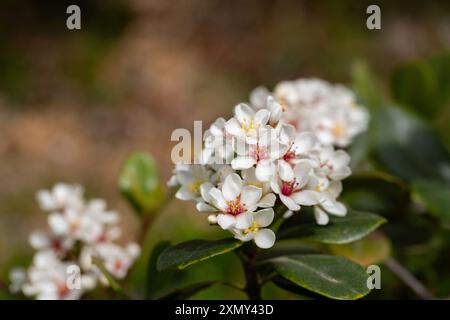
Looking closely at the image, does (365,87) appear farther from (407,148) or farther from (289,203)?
(289,203)

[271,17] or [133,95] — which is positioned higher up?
[271,17]

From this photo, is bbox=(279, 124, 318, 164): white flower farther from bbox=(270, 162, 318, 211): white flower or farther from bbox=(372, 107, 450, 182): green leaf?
bbox=(372, 107, 450, 182): green leaf

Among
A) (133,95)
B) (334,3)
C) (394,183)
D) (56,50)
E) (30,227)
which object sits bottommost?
(30,227)

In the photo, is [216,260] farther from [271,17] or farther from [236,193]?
[271,17]

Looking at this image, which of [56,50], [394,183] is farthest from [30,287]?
[56,50]

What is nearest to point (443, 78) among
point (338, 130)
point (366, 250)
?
point (338, 130)

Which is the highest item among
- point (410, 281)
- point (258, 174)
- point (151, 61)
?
point (151, 61)

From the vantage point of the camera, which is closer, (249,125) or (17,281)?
(249,125)
